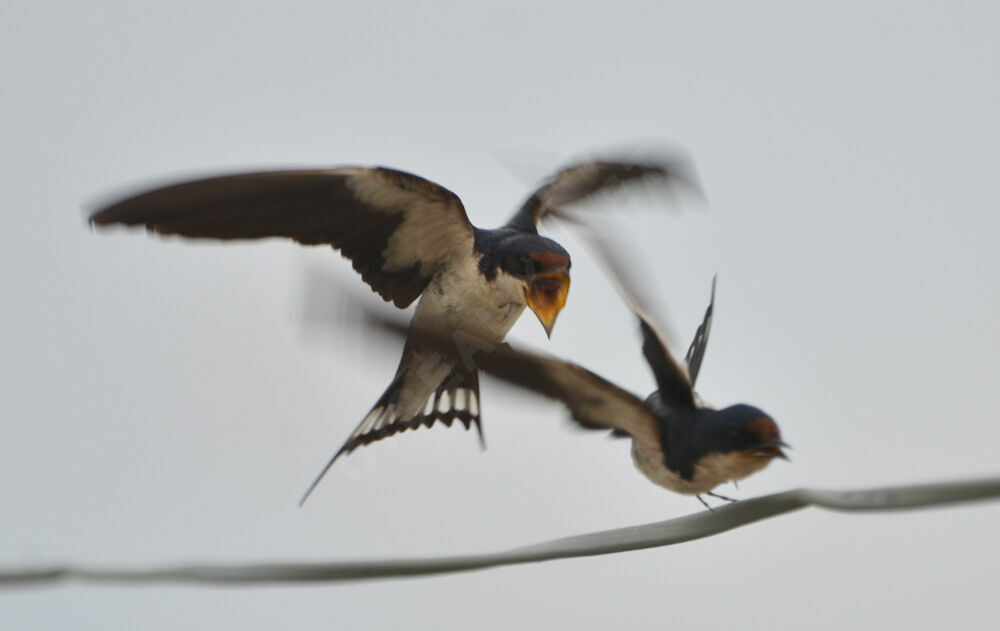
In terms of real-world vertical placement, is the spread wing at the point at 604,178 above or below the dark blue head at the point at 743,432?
above

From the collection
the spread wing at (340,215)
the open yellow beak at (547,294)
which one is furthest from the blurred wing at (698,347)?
the spread wing at (340,215)

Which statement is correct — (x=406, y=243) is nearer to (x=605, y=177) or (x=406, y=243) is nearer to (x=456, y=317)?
(x=456, y=317)

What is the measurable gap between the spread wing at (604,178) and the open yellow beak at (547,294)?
0.68 m

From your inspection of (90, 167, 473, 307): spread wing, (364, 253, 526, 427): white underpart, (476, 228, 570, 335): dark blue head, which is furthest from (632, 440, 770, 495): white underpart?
(90, 167, 473, 307): spread wing

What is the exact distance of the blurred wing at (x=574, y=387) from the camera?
1.38 meters

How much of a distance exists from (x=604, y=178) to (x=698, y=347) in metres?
0.70

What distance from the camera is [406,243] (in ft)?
7.38

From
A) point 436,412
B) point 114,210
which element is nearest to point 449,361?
point 436,412

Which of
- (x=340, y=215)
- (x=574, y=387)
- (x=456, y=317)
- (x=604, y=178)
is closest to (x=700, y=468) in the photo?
(x=574, y=387)

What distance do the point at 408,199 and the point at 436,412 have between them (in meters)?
0.40

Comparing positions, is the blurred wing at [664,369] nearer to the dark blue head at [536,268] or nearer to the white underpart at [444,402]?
the dark blue head at [536,268]

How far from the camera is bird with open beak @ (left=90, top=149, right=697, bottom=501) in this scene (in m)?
1.94

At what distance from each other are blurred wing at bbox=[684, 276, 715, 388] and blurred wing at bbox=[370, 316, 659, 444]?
14.2 inches

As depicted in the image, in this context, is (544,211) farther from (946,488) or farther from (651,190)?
(946,488)
